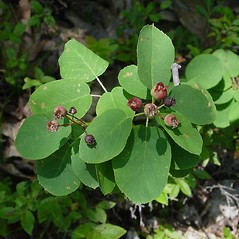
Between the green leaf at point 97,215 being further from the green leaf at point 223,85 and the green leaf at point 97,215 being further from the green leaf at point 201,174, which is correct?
the green leaf at point 223,85

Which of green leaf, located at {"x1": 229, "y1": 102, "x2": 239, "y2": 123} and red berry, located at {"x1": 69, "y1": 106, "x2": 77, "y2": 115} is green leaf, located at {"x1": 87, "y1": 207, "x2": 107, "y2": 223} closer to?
green leaf, located at {"x1": 229, "y1": 102, "x2": 239, "y2": 123}

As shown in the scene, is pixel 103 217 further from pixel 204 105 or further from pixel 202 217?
pixel 204 105

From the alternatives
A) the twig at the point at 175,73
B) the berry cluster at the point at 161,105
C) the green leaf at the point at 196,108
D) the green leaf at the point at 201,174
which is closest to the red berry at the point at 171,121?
the berry cluster at the point at 161,105

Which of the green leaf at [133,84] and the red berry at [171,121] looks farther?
the green leaf at [133,84]

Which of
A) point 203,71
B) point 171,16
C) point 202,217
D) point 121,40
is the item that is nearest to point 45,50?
point 121,40

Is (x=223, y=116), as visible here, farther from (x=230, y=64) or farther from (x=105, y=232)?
(x=105, y=232)

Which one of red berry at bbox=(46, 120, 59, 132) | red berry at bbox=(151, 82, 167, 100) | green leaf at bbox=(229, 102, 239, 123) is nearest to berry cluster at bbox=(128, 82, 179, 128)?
red berry at bbox=(151, 82, 167, 100)
